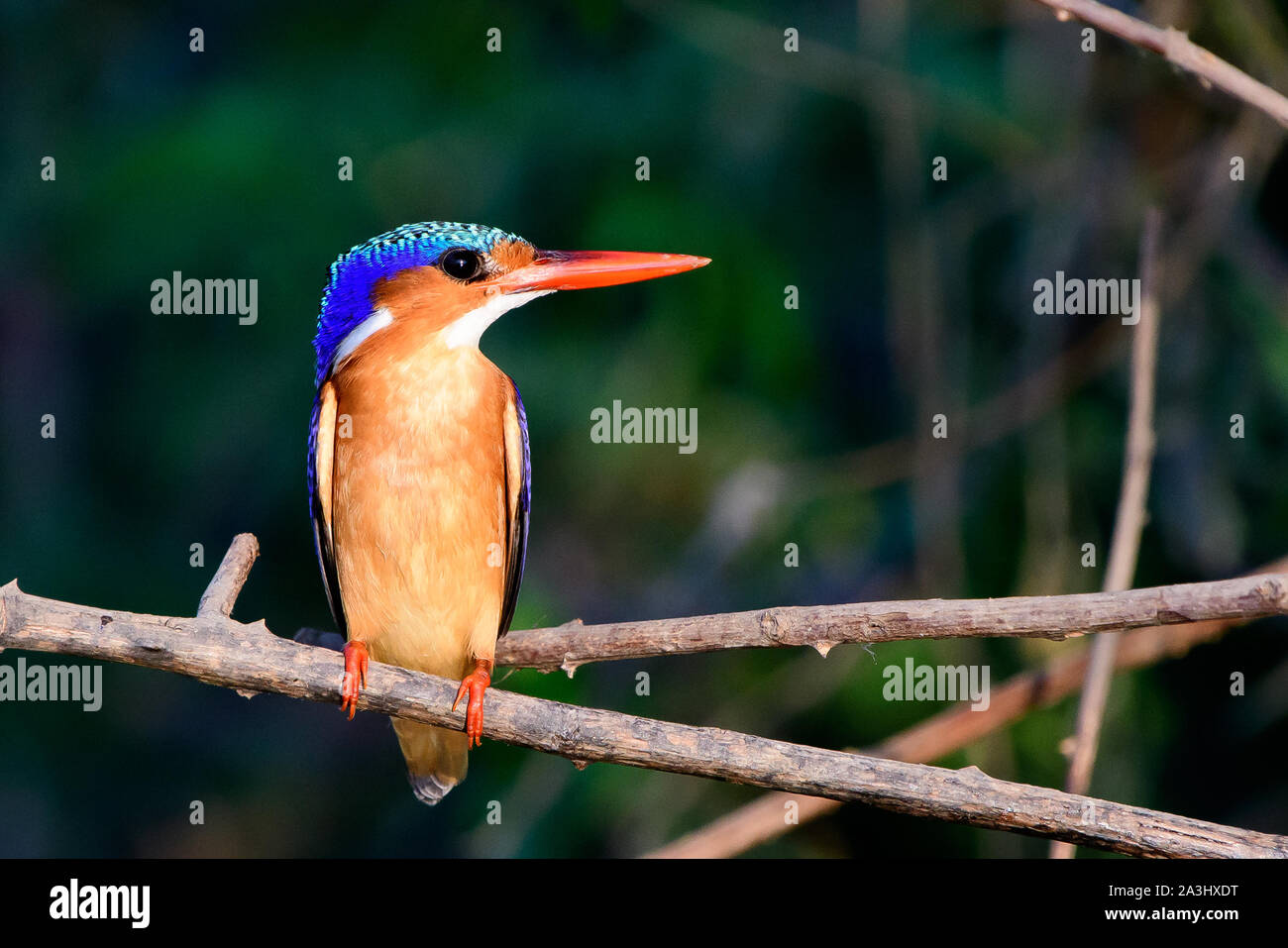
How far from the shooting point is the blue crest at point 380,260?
94.6 inches

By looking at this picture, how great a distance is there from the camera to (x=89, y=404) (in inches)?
201

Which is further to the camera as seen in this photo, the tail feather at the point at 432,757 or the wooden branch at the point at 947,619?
the tail feather at the point at 432,757

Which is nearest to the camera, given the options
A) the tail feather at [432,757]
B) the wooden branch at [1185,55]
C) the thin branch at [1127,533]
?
the wooden branch at [1185,55]

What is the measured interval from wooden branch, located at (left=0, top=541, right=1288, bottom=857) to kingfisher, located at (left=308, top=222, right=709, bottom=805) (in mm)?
456

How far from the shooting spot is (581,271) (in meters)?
2.43

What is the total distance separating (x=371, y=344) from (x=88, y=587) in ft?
9.01

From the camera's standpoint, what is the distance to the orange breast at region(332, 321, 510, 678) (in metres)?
2.35

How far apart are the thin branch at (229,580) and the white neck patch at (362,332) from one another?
1.44 ft

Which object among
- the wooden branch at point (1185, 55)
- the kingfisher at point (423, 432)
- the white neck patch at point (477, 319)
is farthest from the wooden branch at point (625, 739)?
the wooden branch at point (1185, 55)

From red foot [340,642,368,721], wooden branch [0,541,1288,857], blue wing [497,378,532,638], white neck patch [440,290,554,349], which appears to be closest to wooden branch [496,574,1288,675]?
wooden branch [0,541,1288,857]

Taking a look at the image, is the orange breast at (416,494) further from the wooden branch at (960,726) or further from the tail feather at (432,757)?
the wooden branch at (960,726)

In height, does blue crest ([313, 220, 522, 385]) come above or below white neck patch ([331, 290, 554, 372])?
above

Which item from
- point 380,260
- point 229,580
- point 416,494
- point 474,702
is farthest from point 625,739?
point 380,260

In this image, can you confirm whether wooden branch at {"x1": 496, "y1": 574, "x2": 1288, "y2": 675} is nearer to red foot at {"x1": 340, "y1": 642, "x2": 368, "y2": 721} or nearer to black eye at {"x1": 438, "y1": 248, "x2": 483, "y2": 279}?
red foot at {"x1": 340, "y1": 642, "x2": 368, "y2": 721}
